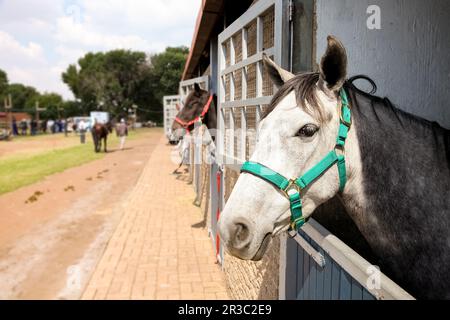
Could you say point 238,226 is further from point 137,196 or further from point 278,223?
point 137,196

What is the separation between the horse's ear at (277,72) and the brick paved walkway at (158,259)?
9.86 feet

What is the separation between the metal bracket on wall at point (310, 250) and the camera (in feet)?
5.67

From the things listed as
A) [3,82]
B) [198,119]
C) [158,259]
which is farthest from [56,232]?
[3,82]

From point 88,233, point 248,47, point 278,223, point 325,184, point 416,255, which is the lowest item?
point 88,233

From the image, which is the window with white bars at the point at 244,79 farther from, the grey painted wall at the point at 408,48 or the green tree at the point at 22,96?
the green tree at the point at 22,96

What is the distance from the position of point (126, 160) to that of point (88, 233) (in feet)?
36.0

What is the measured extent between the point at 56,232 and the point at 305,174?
6.02 m

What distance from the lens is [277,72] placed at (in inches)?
76.9

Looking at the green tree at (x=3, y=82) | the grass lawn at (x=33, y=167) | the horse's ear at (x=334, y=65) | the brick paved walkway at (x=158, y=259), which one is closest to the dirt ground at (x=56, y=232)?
the brick paved walkway at (x=158, y=259)

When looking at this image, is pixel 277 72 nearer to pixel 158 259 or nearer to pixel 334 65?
pixel 334 65

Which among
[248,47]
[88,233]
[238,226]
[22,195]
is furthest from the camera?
[22,195]

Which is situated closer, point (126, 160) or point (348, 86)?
point (348, 86)
